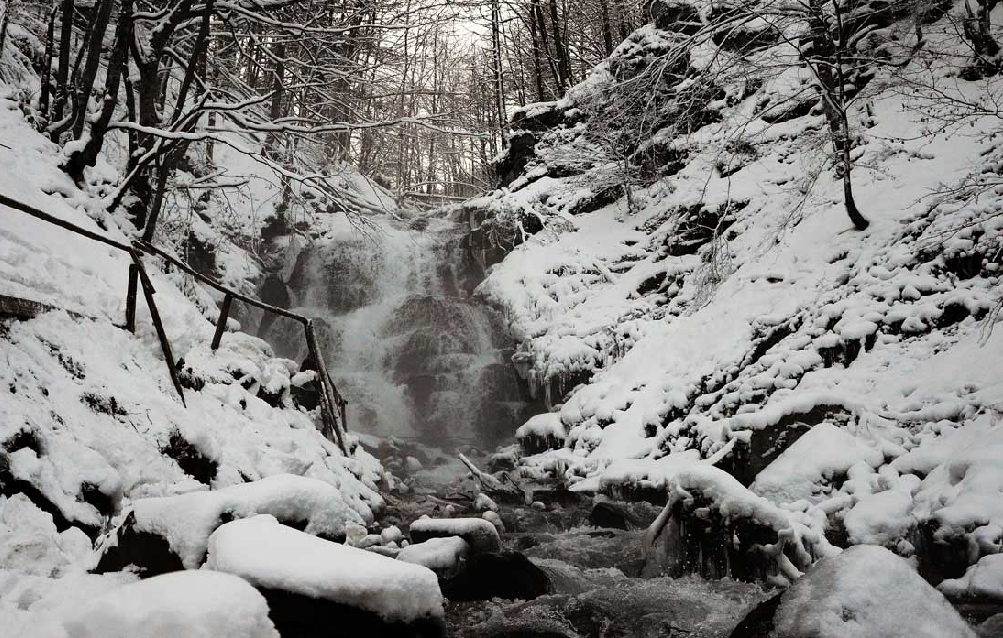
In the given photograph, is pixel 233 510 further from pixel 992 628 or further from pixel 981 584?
pixel 981 584

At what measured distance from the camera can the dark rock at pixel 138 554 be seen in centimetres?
312

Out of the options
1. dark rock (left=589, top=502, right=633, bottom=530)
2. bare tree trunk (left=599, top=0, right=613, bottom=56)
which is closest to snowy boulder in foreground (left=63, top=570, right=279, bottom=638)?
dark rock (left=589, top=502, right=633, bottom=530)

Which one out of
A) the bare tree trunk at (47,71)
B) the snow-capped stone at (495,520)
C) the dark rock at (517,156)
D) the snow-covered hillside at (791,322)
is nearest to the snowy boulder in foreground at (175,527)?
the snow-covered hillside at (791,322)

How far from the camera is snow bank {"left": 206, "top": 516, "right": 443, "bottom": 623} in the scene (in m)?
2.58

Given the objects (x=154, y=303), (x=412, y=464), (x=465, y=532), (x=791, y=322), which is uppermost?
(x=154, y=303)

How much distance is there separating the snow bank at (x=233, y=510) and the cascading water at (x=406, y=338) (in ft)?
28.8

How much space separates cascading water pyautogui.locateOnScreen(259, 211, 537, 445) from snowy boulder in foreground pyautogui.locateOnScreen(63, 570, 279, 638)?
1047 cm

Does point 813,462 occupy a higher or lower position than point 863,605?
lower

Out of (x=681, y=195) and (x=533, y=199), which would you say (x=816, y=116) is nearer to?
(x=681, y=195)

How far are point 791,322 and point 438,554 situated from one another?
5.76 m

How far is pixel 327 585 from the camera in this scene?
8.51 feet

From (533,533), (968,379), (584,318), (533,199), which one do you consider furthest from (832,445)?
(533,199)

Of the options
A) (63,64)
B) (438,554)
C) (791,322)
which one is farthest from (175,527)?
(791,322)

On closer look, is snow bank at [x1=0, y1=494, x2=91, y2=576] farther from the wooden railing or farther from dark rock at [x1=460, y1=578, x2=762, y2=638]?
dark rock at [x1=460, y1=578, x2=762, y2=638]
